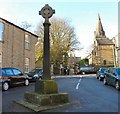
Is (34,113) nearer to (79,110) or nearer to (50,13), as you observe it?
(79,110)

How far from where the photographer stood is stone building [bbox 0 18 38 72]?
81.4 ft

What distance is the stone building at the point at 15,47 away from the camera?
2480 centimetres

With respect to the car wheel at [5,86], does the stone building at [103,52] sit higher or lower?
higher

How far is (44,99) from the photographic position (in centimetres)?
870

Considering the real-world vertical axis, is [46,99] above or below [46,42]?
below

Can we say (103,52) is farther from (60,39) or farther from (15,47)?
(15,47)

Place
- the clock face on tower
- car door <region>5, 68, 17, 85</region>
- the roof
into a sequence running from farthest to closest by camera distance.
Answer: the roof → car door <region>5, 68, 17, 85</region> → the clock face on tower

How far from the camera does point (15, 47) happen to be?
27625mm

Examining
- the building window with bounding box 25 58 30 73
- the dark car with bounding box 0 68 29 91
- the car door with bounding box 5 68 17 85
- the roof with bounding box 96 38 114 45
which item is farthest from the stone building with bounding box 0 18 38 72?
the roof with bounding box 96 38 114 45

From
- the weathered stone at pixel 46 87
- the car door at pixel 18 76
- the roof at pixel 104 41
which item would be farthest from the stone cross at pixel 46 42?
the roof at pixel 104 41

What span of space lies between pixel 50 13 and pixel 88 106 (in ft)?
13.5

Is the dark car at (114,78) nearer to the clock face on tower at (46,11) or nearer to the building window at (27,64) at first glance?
the clock face on tower at (46,11)

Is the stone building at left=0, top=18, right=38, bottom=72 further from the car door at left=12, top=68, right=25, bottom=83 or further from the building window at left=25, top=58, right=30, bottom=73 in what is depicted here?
the car door at left=12, top=68, right=25, bottom=83

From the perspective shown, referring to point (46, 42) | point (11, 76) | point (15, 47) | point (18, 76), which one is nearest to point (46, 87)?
point (46, 42)
